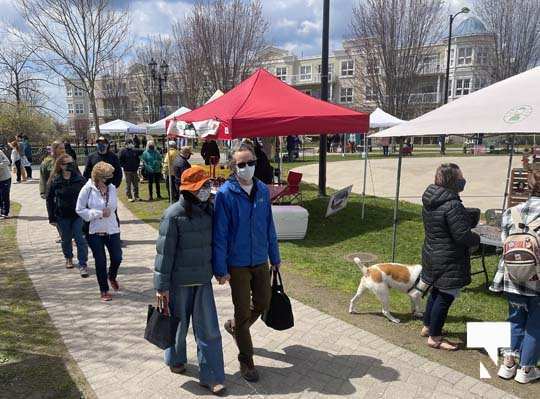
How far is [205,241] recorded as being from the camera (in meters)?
3.30

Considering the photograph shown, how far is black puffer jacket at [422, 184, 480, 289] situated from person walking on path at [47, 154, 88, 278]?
468cm

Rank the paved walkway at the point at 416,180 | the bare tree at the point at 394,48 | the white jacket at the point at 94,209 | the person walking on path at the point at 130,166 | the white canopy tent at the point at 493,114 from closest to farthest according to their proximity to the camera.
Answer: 1. the white canopy tent at the point at 493,114
2. the white jacket at the point at 94,209
3. the paved walkway at the point at 416,180
4. the person walking on path at the point at 130,166
5. the bare tree at the point at 394,48

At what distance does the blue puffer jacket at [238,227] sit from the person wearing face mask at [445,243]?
163 centimetres

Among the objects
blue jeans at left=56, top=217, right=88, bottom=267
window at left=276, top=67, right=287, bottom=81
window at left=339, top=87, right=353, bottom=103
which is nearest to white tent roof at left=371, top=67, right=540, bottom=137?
blue jeans at left=56, top=217, right=88, bottom=267

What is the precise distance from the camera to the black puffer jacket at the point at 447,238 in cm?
379

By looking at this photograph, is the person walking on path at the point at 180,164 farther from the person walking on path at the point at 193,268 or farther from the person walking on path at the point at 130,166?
the person walking on path at the point at 193,268

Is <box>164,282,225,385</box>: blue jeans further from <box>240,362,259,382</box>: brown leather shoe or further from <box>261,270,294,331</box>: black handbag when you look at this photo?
<box>261,270,294,331</box>: black handbag

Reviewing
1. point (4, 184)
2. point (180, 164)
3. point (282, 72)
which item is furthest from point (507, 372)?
point (282, 72)

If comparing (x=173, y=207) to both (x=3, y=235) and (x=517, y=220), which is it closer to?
(x=517, y=220)

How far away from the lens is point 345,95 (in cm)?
6341

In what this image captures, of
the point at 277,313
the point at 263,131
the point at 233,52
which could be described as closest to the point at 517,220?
the point at 277,313

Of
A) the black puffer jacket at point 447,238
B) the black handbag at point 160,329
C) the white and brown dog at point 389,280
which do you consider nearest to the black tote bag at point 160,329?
the black handbag at point 160,329

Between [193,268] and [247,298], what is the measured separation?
1.67 ft

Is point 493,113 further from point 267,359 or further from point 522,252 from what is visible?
point 267,359
